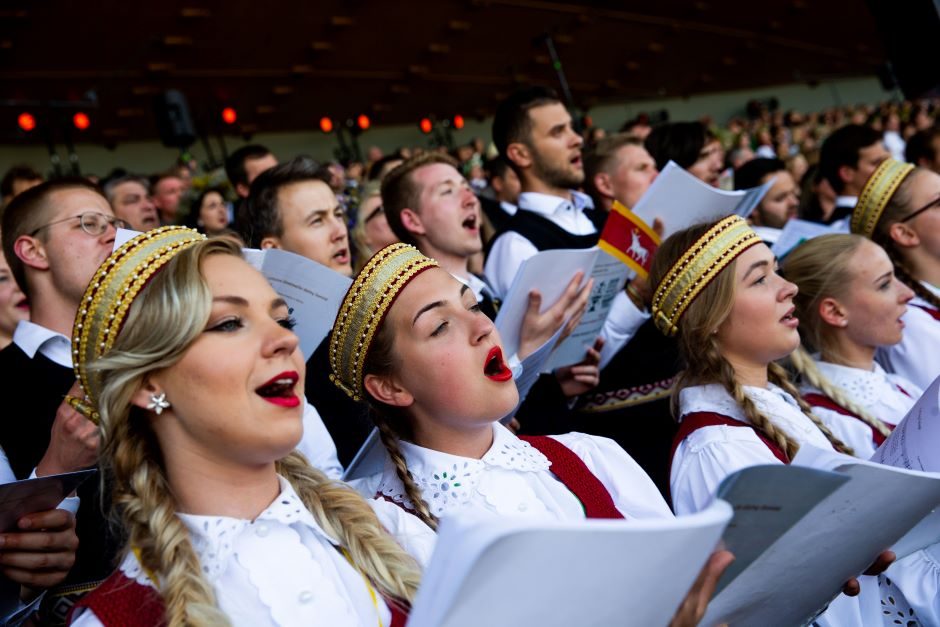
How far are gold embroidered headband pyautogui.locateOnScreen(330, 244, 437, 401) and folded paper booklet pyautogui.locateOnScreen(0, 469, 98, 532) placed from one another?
1.83ft

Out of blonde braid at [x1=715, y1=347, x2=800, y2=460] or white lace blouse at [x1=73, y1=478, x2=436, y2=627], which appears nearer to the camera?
white lace blouse at [x1=73, y1=478, x2=436, y2=627]

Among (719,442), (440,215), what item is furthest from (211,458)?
(440,215)

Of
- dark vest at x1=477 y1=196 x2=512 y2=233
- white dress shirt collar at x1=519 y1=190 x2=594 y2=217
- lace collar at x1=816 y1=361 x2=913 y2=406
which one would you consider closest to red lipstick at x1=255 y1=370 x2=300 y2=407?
lace collar at x1=816 y1=361 x2=913 y2=406

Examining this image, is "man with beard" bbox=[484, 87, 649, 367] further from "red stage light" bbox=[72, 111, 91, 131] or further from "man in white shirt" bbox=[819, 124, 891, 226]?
"red stage light" bbox=[72, 111, 91, 131]

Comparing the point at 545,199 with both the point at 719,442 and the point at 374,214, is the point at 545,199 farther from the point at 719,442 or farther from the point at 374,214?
the point at 719,442

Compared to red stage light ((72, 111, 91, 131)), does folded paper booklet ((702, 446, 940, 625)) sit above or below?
below

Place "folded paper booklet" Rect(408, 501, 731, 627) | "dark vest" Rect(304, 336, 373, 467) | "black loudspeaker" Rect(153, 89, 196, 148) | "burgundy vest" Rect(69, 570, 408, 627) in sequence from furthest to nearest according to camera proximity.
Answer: "black loudspeaker" Rect(153, 89, 196, 148) < "dark vest" Rect(304, 336, 373, 467) < "burgundy vest" Rect(69, 570, 408, 627) < "folded paper booklet" Rect(408, 501, 731, 627)

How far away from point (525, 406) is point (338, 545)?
1233 mm

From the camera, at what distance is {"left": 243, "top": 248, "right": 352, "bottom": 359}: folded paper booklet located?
2.18 m

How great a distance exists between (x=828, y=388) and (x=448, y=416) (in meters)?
1.34

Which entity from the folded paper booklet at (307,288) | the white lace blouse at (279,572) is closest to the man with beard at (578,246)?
the folded paper booklet at (307,288)

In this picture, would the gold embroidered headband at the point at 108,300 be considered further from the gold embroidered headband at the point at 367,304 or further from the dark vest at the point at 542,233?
the dark vest at the point at 542,233

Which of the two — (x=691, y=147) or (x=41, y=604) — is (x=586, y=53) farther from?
(x=41, y=604)

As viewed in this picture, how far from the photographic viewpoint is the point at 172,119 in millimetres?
6625
